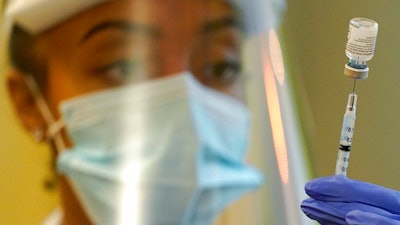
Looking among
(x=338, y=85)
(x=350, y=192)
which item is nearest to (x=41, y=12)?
→ (x=350, y=192)

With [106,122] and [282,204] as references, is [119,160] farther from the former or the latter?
[282,204]

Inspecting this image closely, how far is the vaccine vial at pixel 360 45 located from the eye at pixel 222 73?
19 centimetres

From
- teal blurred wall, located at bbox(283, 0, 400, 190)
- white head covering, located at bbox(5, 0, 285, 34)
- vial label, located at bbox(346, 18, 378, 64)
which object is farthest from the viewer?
teal blurred wall, located at bbox(283, 0, 400, 190)

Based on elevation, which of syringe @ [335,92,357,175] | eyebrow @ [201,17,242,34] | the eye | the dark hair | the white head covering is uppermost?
the white head covering

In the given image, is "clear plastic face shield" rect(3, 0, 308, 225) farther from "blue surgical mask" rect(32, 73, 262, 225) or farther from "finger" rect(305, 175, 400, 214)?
"finger" rect(305, 175, 400, 214)

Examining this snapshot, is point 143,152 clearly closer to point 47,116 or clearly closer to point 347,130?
point 47,116

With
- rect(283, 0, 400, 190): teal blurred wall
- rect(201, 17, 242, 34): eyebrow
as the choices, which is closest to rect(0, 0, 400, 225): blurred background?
rect(283, 0, 400, 190): teal blurred wall

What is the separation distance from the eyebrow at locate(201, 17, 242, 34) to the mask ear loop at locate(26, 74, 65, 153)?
172 millimetres

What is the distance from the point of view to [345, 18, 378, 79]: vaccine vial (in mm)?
762

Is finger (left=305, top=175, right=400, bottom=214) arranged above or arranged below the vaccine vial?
below

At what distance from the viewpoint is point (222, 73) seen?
0.64 m

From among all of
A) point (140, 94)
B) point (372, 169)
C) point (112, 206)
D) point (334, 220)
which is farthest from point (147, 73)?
point (372, 169)

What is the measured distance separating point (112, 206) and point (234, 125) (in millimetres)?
157

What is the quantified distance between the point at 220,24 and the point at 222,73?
51mm
